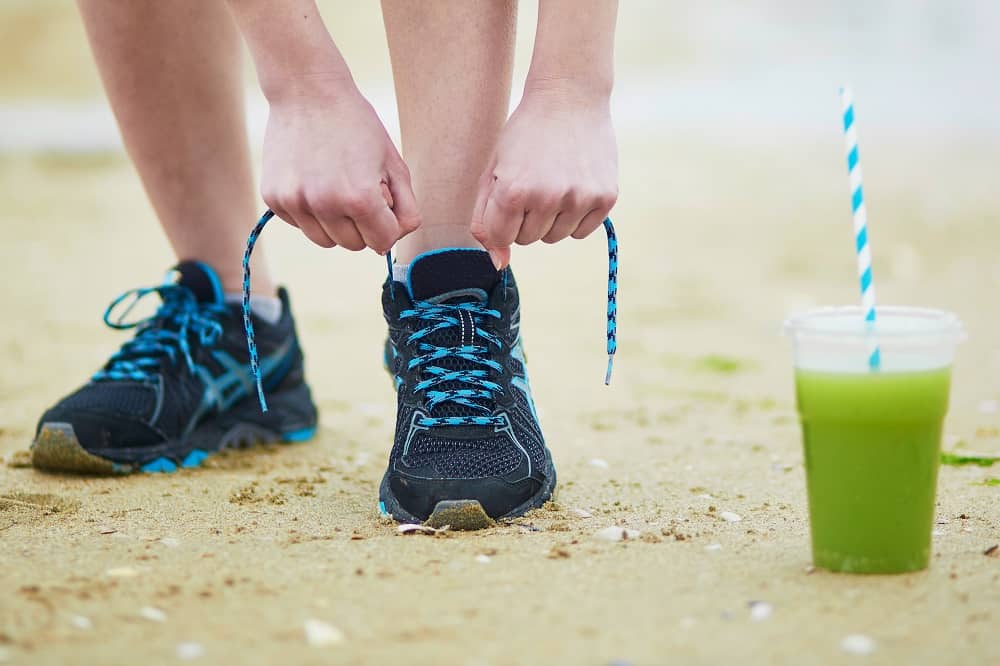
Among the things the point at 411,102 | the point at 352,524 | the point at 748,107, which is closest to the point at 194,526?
the point at 352,524

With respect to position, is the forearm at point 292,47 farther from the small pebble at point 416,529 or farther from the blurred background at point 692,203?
the blurred background at point 692,203

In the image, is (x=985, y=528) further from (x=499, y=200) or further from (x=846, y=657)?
(x=499, y=200)

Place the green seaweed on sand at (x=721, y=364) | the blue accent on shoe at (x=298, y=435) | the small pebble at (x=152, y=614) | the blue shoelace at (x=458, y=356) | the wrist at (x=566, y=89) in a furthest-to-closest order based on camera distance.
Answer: the green seaweed on sand at (x=721, y=364)
the blue accent on shoe at (x=298, y=435)
the blue shoelace at (x=458, y=356)
the wrist at (x=566, y=89)
the small pebble at (x=152, y=614)

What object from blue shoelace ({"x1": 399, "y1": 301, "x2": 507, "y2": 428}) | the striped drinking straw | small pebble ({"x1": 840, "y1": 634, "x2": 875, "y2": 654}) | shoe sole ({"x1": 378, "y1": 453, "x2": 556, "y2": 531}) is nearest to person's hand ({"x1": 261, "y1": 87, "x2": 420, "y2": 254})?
blue shoelace ({"x1": 399, "y1": 301, "x2": 507, "y2": 428})

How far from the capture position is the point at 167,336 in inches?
95.8

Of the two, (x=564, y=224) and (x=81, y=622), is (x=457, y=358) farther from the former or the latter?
(x=81, y=622)

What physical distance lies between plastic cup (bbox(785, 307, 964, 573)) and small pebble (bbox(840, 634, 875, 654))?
0.21 m

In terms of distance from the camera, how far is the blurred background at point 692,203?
4.20 metres

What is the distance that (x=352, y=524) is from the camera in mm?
1894

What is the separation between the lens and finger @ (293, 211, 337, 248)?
5.65 ft

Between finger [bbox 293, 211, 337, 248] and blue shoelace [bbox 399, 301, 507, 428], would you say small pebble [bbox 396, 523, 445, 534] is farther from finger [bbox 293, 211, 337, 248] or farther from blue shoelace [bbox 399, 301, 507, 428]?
finger [bbox 293, 211, 337, 248]

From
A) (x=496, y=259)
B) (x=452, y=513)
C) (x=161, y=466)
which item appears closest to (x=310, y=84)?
(x=496, y=259)

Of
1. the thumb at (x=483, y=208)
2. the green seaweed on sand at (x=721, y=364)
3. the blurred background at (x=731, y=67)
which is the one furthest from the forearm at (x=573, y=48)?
the blurred background at (x=731, y=67)

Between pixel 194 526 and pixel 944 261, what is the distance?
4890 mm
